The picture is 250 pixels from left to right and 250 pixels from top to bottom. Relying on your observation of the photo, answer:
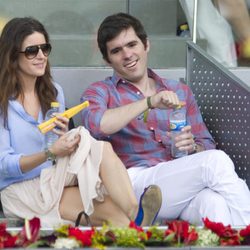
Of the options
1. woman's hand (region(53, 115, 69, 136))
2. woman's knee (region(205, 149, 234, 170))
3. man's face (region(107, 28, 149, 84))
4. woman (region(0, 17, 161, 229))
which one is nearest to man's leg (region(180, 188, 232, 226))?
woman's knee (region(205, 149, 234, 170))

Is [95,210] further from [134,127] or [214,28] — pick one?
[214,28]

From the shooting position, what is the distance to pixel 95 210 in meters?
4.57

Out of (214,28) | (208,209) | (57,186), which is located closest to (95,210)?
(57,186)

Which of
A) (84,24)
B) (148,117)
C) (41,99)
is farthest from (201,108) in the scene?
(84,24)

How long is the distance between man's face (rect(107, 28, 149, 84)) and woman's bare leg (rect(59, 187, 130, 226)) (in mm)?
852

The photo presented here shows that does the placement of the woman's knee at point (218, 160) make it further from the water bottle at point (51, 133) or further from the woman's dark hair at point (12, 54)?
the woman's dark hair at point (12, 54)

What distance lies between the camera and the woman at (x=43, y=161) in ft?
14.5

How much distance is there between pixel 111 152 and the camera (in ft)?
14.6

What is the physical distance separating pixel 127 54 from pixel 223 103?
0.66m

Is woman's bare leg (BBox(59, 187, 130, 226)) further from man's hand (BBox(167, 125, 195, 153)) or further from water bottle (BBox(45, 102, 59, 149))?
man's hand (BBox(167, 125, 195, 153))

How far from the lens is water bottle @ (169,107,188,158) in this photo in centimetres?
492

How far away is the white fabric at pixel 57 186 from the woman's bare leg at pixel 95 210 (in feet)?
0.13

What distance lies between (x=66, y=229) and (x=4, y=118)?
123 cm

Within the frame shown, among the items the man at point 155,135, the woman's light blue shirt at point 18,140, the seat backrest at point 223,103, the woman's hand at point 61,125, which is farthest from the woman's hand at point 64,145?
the seat backrest at point 223,103
